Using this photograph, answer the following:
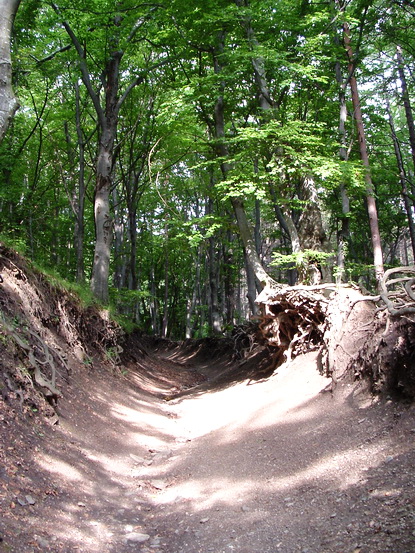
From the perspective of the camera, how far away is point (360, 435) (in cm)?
505

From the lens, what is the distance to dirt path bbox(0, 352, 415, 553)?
11.3 ft

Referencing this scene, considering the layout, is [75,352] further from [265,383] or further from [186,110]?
[186,110]

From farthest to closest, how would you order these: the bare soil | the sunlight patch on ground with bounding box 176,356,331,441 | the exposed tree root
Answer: the sunlight patch on ground with bounding box 176,356,331,441, the exposed tree root, the bare soil

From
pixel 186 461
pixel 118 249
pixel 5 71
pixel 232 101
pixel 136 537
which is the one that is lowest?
pixel 186 461

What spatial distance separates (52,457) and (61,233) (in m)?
19.3

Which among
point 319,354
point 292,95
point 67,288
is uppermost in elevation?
point 292,95

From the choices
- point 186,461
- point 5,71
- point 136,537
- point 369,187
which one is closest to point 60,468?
point 136,537

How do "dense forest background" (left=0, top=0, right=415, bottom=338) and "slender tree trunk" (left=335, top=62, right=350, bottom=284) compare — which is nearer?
"dense forest background" (left=0, top=0, right=415, bottom=338)

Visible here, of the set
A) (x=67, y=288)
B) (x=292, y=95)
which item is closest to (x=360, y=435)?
(x=67, y=288)

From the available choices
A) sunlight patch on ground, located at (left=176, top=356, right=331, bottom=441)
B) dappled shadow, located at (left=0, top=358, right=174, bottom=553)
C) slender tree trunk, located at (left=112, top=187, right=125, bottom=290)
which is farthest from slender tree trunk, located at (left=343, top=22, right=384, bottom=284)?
slender tree trunk, located at (left=112, top=187, right=125, bottom=290)

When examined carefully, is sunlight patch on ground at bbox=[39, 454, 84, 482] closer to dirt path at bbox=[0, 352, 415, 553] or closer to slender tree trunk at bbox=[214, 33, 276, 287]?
dirt path at bbox=[0, 352, 415, 553]

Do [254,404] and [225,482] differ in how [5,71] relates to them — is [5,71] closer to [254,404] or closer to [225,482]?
[225,482]

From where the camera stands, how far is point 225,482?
5.23 metres

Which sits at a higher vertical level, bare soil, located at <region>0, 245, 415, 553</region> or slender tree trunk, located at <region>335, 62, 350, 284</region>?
slender tree trunk, located at <region>335, 62, 350, 284</region>
